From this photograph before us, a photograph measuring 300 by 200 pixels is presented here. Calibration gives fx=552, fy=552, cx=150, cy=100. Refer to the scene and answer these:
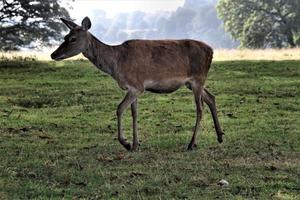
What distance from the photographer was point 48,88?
20984mm

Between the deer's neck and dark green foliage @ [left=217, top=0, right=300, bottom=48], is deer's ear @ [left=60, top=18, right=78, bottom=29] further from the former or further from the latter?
dark green foliage @ [left=217, top=0, right=300, bottom=48]

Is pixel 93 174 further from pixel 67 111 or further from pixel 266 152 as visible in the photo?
pixel 67 111

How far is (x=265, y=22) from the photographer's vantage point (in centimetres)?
6109

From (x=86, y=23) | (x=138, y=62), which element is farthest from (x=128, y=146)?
(x=86, y=23)

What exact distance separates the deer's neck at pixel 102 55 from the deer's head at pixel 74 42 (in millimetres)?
141

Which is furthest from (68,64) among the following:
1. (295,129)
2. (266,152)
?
(266,152)

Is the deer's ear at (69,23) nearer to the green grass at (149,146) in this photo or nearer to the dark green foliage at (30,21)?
the green grass at (149,146)

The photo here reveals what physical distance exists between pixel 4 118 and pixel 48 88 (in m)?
6.70

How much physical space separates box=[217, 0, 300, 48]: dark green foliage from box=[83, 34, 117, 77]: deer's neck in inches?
2013

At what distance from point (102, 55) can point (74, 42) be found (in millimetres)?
589

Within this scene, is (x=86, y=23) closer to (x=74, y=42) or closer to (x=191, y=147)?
(x=74, y=42)

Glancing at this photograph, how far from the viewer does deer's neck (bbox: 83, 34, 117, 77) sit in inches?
416

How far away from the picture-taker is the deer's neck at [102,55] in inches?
416

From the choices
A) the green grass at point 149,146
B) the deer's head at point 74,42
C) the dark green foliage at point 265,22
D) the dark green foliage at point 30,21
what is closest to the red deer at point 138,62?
the deer's head at point 74,42
